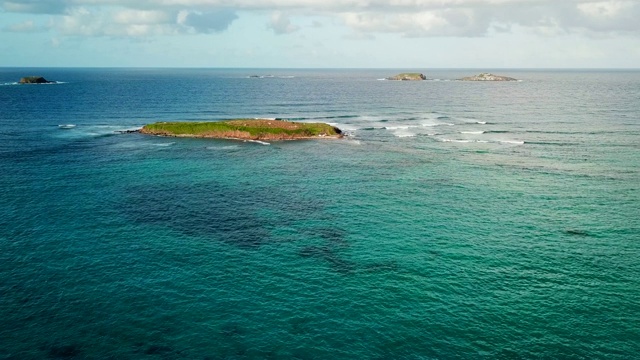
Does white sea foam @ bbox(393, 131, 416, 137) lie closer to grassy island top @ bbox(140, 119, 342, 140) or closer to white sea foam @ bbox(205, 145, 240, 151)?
grassy island top @ bbox(140, 119, 342, 140)

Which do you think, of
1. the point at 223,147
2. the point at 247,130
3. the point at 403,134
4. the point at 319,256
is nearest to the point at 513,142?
the point at 403,134

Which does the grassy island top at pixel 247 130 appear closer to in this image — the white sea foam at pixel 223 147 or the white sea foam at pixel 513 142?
the white sea foam at pixel 223 147

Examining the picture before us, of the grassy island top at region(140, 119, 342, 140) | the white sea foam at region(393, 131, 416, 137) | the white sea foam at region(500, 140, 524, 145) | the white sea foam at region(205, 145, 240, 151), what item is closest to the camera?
the white sea foam at region(205, 145, 240, 151)

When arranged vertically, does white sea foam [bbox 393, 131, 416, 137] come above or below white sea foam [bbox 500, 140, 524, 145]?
above

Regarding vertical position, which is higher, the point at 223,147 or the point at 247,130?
the point at 247,130

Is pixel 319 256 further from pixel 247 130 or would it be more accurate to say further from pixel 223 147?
pixel 247 130

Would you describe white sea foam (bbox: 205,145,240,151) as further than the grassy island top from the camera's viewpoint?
No

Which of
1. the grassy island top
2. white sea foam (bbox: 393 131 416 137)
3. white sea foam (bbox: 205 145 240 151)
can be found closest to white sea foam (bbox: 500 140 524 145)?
white sea foam (bbox: 393 131 416 137)
